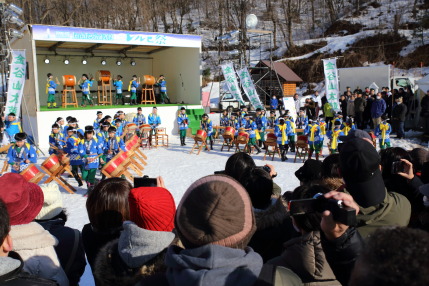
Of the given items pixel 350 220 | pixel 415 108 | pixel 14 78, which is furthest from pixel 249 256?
pixel 415 108

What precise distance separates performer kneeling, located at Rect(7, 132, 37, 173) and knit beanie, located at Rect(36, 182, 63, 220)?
5585mm

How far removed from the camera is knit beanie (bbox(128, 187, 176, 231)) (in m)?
1.80

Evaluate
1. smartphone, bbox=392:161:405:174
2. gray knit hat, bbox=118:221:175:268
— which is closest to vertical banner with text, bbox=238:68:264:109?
smartphone, bbox=392:161:405:174

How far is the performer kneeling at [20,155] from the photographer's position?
7707 millimetres

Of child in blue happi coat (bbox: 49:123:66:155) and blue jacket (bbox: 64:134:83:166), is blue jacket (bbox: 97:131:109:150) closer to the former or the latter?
blue jacket (bbox: 64:134:83:166)

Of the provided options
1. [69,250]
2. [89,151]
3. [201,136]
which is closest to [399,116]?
[201,136]

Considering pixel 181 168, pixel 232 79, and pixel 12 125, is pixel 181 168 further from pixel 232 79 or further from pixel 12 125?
pixel 232 79

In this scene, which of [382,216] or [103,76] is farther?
[103,76]

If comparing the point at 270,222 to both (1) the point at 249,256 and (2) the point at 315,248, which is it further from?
(1) the point at 249,256

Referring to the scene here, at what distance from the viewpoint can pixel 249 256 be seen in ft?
4.33

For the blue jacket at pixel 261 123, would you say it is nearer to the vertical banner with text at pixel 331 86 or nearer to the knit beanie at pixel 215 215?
the vertical banner with text at pixel 331 86

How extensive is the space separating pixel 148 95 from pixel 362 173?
64.4 ft

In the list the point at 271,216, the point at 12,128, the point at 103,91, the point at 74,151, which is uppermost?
the point at 103,91

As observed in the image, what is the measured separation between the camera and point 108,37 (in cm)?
1647
